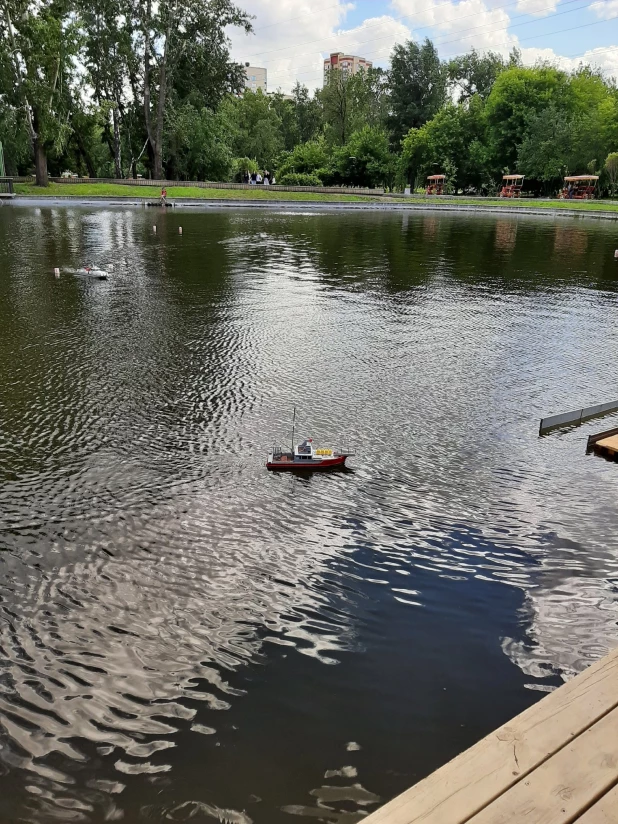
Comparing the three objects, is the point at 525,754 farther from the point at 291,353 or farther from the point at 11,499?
the point at 291,353

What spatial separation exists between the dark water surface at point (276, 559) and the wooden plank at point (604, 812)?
1.77 metres

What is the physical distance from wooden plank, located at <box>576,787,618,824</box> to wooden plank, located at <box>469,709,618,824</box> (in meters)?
0.04

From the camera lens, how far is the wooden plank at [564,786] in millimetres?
3426

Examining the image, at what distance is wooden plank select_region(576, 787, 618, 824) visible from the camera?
11.1 ft

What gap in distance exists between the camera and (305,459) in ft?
32.9

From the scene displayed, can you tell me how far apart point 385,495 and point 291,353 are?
7831mm

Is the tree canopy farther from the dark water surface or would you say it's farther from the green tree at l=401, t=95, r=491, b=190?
the dark water surface

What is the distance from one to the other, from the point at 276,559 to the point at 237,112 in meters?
103

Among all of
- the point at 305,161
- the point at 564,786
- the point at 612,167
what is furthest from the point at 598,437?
the point at 305,161

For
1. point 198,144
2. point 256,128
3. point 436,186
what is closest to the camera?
point 198,144

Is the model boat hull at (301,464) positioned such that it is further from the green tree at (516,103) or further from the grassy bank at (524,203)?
the green tree at (516,103)

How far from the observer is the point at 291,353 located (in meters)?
16.4

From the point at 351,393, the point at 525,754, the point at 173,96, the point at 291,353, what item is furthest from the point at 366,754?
the point at 173,96

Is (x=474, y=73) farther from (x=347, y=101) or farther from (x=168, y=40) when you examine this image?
(x=168, y=40)
